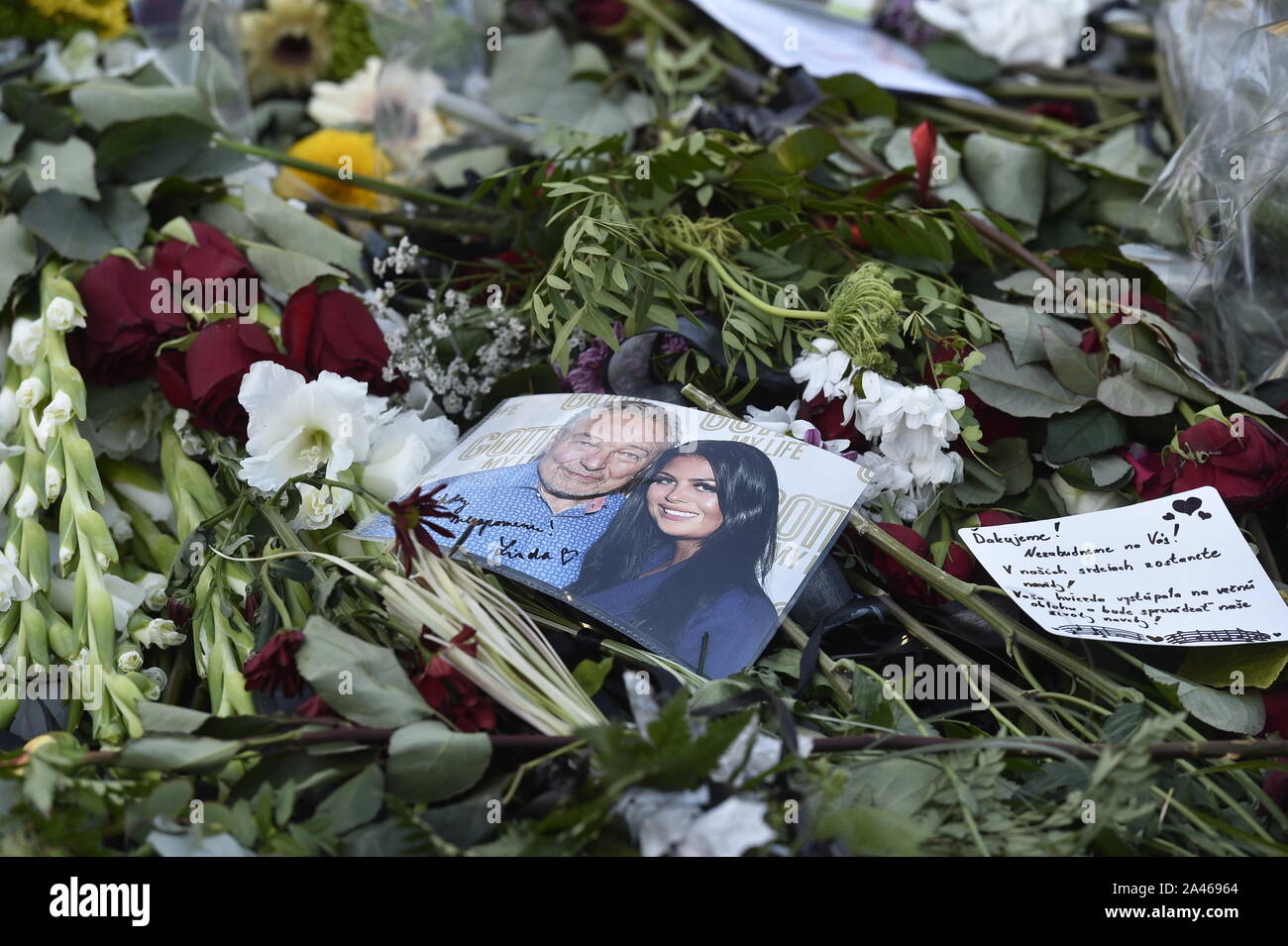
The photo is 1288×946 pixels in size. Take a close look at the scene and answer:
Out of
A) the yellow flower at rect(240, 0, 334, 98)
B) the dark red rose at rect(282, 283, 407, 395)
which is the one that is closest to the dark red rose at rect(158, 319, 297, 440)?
the dark red rose at rect(282, 283, 407, 395)

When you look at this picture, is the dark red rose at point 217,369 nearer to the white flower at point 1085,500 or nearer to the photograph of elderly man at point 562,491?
the photograph of elderly man at point 562,491

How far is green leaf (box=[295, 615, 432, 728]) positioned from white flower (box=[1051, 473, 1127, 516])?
0.49 m

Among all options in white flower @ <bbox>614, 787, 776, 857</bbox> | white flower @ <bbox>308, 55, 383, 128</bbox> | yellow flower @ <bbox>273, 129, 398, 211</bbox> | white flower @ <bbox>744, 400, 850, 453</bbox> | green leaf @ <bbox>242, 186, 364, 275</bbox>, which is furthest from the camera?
white flower @ <bbox>308, 55, 383, 128</bbox>

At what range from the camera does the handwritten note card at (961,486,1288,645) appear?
65 cm

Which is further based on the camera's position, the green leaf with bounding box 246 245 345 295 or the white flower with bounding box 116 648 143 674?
the green leaf with bounding box 246 245 345 295

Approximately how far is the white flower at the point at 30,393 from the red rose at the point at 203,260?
141 mm

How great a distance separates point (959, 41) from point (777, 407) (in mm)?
792

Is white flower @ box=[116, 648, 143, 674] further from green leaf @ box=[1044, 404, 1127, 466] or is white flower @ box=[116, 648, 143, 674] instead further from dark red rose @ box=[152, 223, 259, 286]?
green leaf @ box=[1044, 404, 1127, 466]

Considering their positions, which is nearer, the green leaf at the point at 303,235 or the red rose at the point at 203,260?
the red rose at the point at 203,260

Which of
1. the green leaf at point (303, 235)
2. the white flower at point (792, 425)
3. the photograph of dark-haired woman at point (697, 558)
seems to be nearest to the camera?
the photograph of dark-haired woman at point (697, 558)

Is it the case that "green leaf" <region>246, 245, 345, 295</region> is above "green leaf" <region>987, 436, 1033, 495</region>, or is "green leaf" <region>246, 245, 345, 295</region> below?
above

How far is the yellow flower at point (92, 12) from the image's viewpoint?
4.17 ft

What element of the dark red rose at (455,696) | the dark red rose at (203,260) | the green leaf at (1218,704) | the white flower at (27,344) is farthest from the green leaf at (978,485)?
the white flower at (27,344)
